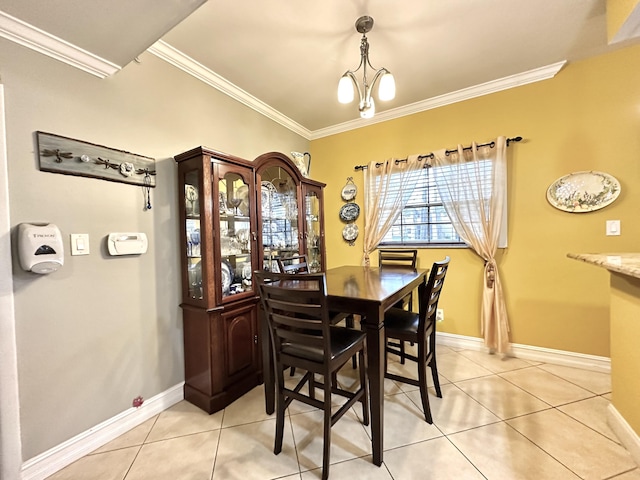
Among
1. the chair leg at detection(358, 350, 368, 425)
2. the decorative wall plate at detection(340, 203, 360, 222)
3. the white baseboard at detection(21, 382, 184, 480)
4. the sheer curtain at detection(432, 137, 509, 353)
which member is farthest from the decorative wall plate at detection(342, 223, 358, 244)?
the white baseboard at detection(21, 382, 184, 480)

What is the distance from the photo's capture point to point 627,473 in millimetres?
1248

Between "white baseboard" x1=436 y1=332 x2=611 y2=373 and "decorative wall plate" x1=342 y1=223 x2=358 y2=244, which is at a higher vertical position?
"decorative wall plate" x1=342 y1=223 x2=358 y2=244

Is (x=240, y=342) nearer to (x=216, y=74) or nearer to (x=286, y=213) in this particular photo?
(x=286, y=213)

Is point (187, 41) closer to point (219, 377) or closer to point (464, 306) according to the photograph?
point (219, 377)

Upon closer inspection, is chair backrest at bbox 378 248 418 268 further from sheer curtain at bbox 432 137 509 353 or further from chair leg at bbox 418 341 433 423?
chair leg at bbox 418 341 433 423

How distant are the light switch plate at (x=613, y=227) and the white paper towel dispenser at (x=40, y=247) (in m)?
3.91

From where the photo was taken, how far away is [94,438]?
4.93 feet

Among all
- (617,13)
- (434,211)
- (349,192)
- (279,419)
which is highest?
(617,13)

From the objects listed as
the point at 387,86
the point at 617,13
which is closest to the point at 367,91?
the point at 387,86

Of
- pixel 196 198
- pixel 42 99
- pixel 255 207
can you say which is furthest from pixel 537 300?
pixel 42 99

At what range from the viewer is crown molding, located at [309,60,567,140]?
2334 mm

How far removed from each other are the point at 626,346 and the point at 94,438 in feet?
10.2

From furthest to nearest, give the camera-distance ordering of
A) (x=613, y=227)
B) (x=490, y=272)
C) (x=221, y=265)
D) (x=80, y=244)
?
(x=490, y=272) → (x=613, y=227) → (x=221, y=265) → (x=80, y=244)

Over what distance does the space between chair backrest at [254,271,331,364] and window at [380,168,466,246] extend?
6.61ft
